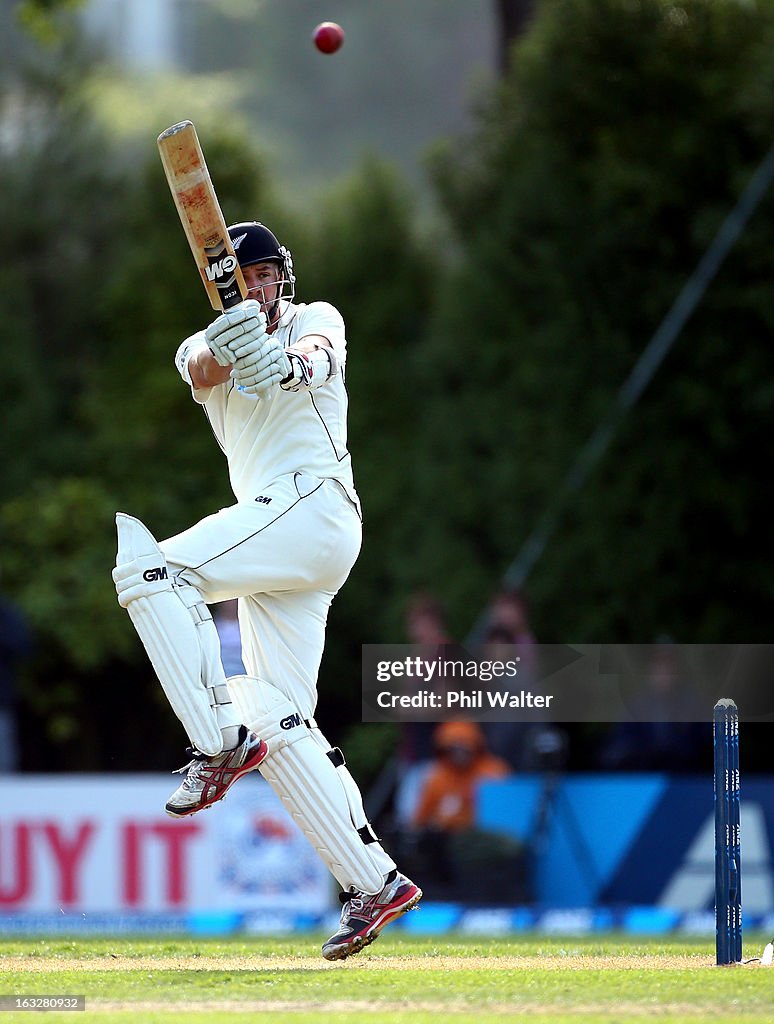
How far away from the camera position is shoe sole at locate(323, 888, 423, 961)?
13.8ft

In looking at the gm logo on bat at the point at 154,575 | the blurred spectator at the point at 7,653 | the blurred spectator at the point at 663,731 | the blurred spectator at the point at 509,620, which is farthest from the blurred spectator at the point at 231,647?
the gm logo on bat at the point at 154,575

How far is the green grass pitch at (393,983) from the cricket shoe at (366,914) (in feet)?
0.23

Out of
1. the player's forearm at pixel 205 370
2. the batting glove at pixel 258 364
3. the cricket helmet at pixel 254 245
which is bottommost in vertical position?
the batting glove at pixel 258 364

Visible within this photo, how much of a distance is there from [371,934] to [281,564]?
95 centimetres

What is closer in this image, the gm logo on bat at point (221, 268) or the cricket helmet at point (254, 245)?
the gm logo on bat at point (221, 268)

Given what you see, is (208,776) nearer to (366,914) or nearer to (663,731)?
(366,914)

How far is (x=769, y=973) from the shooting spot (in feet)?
13.2

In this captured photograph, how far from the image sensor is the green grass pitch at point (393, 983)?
347cm

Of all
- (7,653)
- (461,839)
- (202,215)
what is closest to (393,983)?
(202,215)

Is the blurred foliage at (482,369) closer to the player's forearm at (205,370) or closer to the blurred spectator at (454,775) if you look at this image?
the blurred spectator at (454,775)

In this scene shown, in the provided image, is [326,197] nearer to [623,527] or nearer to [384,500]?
[384,500]

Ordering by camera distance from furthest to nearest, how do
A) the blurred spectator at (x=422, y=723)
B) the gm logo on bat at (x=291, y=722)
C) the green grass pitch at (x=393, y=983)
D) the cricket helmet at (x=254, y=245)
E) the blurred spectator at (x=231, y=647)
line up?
1. the blurred spectator at (x=422, y=723)
2. the blurred spectator at (x=231, y=647)
3. the cricket helmet at (x=254, y=245)
4. the gm logo on bat at (x=291, y=722)
5. the green grass pitch at (x=393, y=983)

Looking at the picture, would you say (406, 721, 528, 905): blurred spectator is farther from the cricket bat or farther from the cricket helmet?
the cricket bat

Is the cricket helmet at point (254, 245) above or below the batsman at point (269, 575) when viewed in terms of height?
above
